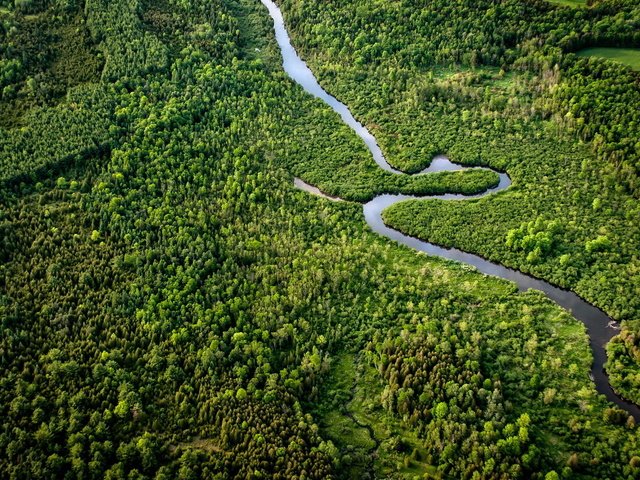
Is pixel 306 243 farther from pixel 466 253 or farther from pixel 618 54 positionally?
pixel 618 54

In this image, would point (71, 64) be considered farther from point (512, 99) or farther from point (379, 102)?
point (512, 99)

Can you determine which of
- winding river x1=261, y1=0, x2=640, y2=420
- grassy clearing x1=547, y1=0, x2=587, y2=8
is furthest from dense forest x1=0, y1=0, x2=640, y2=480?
grassy clearing x1=547, y1=0, x2=587, y2=8

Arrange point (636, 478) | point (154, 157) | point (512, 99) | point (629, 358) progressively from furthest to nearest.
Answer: point (512, 99) < point (154, 157) < point (629, 358) < point (636, 478)

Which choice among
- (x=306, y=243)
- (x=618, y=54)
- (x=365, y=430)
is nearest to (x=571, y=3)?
(x=618, y=54)

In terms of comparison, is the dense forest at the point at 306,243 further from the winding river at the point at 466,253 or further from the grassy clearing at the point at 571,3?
the grassy clearing at the point at 571,3

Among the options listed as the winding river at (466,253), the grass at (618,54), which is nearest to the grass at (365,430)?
the winding river at (466,253)

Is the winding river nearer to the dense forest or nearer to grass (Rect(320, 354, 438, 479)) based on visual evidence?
the dense forest

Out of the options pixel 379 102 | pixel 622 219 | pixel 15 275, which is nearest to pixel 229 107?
pixel 379 102
